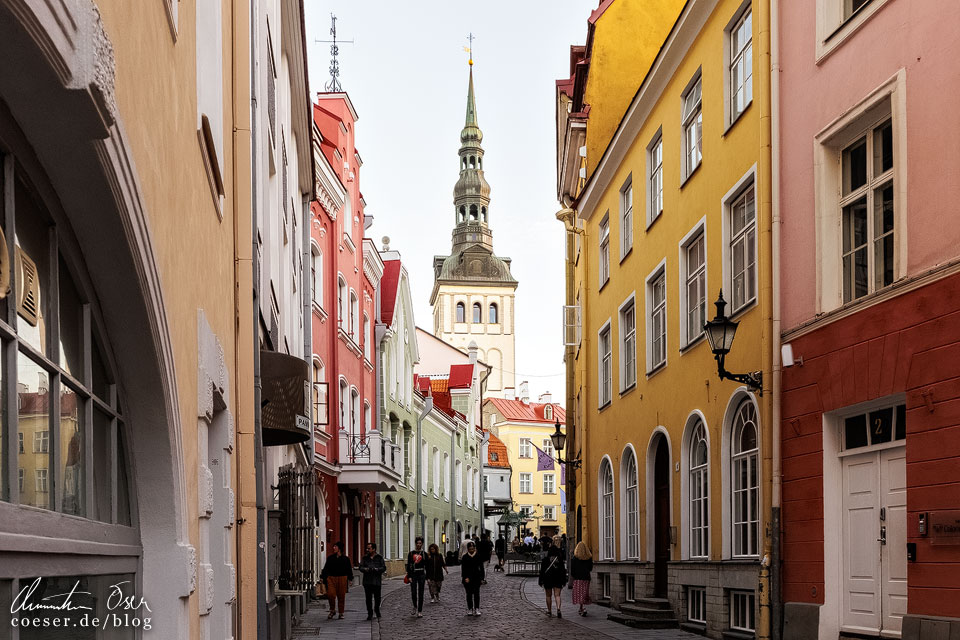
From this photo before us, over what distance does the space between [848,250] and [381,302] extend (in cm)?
2921

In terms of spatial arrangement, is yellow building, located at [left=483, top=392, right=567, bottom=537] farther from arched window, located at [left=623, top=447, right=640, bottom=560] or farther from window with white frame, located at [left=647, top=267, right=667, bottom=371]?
window with white frame, located at [left=647, top=267, right=667, bottom=371]

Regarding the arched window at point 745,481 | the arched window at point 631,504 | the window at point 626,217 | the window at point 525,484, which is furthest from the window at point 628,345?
the window at point 525,484

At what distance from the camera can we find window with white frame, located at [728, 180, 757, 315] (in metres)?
14.5

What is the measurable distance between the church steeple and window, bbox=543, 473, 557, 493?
1165 inches

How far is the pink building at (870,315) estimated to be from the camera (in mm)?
9828

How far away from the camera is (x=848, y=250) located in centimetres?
1194

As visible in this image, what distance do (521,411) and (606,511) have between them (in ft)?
239

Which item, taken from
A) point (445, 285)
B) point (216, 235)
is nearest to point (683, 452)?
point (216, 235)

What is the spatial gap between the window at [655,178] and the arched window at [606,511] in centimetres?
620

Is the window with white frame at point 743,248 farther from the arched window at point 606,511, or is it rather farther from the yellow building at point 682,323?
the arched window at point 606,511

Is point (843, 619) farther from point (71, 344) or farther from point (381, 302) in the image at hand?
point (381, 302)

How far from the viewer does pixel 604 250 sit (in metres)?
25.8

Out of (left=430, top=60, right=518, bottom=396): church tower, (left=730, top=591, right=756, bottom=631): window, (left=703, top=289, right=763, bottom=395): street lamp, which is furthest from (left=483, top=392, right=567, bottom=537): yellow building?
(left=703, top=289, right=763, bottom=395): street lamp

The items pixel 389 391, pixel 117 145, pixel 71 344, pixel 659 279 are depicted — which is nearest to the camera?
pixel 117 145
